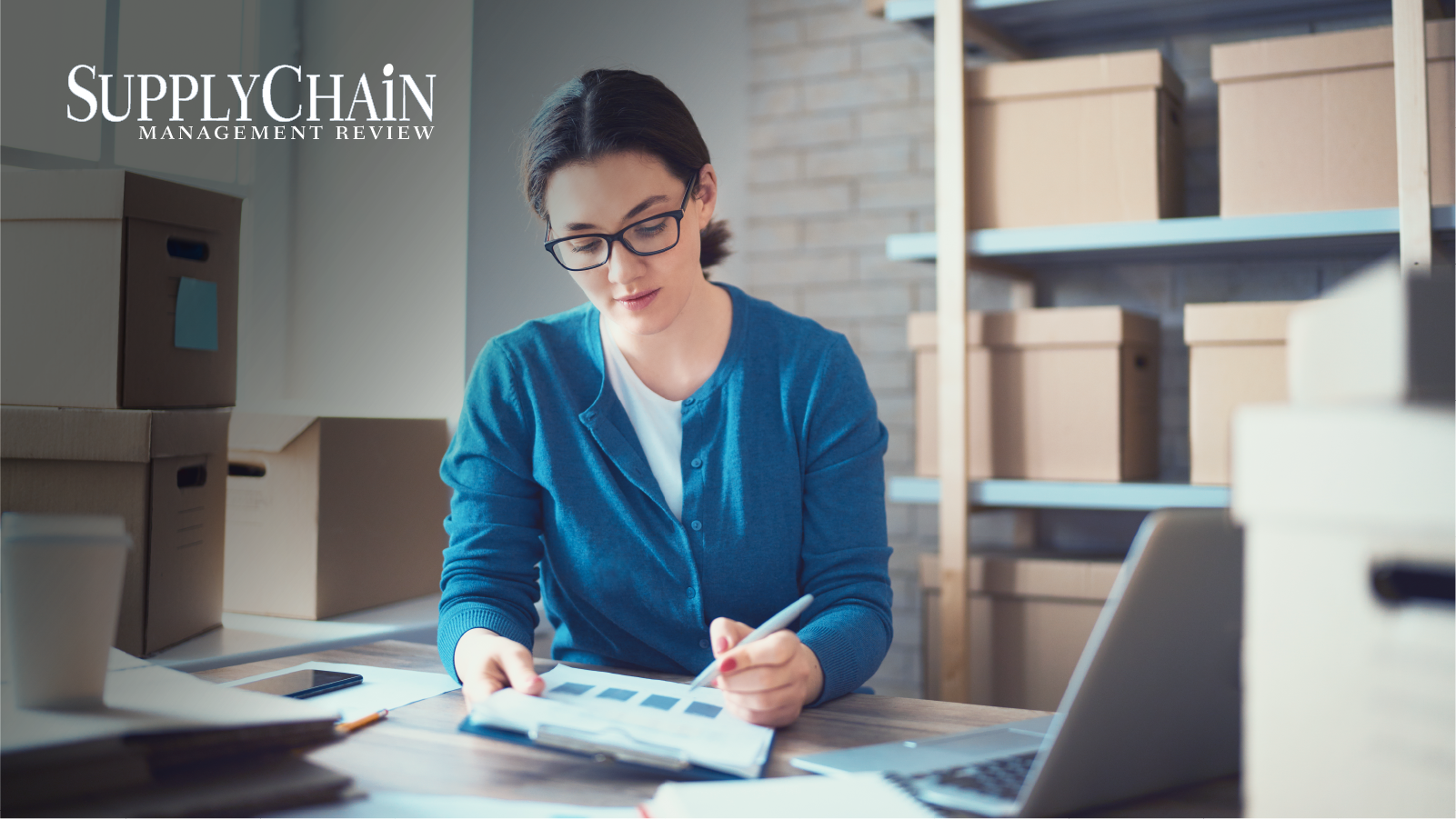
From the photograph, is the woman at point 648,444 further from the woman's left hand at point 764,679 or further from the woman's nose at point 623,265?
the woman's left hand at point 764,679

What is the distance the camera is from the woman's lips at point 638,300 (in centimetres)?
114

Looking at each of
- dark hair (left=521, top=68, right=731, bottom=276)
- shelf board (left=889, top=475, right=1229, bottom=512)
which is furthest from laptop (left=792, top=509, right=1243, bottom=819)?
shelf board (left=889, top=475, right=1229, bottom=512)

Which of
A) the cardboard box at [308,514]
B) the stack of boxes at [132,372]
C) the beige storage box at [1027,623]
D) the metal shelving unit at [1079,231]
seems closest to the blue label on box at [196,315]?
the stack of boxes at [132,372]

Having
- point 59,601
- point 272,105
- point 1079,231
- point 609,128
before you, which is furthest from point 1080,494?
point 272,105

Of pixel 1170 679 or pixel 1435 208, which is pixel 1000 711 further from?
pixel 1435 208

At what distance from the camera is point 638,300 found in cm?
114

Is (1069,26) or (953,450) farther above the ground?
(1069,26)

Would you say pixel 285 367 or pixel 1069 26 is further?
pixel 285 367

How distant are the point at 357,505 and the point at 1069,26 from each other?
67.8 inches

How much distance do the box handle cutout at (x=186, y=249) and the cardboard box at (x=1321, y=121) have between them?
5.60 ft

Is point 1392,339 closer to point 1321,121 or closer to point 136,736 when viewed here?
point 136,736

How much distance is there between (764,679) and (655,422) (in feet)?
1.62

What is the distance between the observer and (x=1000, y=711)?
0.86 m

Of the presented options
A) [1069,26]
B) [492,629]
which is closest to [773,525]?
[492,629]
